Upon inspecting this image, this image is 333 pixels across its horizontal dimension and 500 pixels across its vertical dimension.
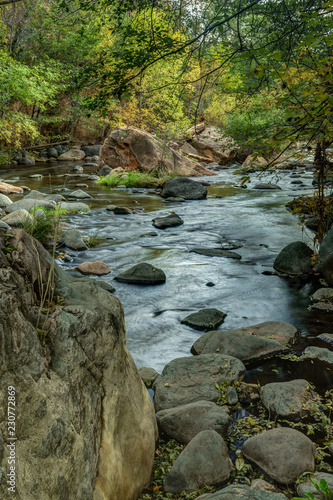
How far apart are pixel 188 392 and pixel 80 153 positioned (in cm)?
2870

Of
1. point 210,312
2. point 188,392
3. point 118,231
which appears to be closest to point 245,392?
point 188,392

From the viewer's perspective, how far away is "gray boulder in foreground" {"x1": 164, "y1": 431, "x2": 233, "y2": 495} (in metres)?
2.66

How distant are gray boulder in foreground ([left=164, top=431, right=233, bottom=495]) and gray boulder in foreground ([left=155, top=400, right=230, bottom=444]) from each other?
251 millimetres

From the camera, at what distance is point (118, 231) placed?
10.9m

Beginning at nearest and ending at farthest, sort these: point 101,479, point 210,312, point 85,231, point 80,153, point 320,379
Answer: point 101,479 → point 320,379 → point 210,312 → point 85,231 → point 80,153

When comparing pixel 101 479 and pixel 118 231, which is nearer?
pixel 101 479

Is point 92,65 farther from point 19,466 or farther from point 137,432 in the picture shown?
point 19,466

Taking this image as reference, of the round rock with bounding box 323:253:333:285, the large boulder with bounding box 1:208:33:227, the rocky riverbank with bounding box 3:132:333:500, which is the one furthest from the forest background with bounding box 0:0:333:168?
the large boulder with bounding box 1:208:33:227

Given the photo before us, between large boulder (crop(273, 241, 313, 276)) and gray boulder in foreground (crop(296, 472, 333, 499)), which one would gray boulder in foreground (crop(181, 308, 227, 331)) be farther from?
gray boulder in foreground (crop(296, 472, 333, 499))

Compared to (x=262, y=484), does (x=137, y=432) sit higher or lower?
higher

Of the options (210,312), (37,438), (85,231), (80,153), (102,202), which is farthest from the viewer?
(80,153)

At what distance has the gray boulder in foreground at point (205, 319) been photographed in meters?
5.48

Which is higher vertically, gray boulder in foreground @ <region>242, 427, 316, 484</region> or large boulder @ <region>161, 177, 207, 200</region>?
large boulder @ <region>161, 177, 207, 200</region>

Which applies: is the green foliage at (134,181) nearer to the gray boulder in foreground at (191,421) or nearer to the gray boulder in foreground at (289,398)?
the gray boulder in foreground at (289,398)
